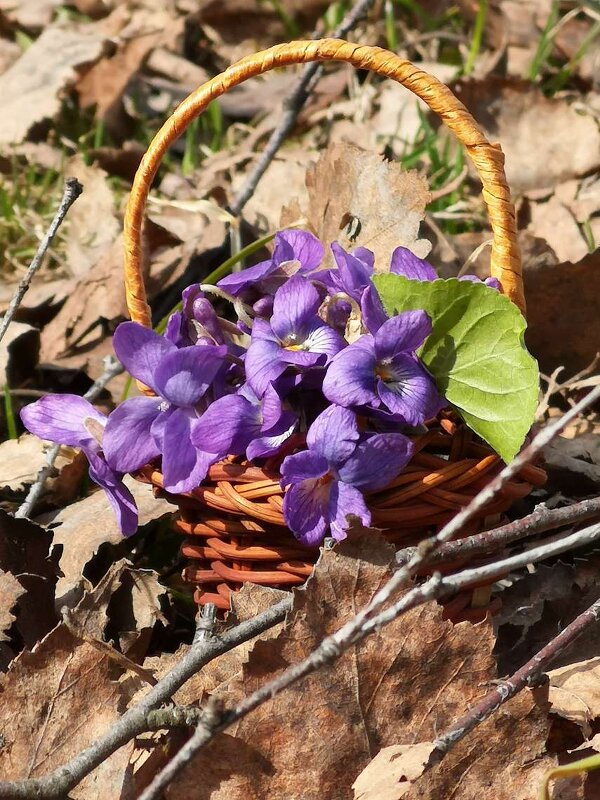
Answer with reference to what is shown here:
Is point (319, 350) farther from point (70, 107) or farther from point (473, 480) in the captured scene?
point (70, 107)

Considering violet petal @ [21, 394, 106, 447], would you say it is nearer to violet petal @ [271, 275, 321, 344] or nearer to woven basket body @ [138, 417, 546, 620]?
woven basket body @ [138, 417, 546, 620]

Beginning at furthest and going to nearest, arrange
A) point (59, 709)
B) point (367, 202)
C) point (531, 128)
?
1. point (531, 128)
2. point (367, 202)
3. point (59, 709)

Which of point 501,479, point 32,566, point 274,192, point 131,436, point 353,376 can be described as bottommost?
point 274,192

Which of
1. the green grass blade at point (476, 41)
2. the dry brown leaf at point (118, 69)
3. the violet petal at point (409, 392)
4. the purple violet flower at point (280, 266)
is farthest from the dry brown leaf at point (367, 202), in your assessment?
the dry brown leaf at point (118, 69)

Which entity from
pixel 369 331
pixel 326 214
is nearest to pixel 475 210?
pixel 326 214

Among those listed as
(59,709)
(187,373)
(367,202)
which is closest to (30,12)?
(367,202)

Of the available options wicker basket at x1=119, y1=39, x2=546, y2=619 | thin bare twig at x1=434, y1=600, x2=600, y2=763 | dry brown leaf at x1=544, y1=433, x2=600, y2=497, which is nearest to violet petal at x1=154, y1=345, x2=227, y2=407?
wicker basket at x1=119, y1=39, x2=546, y2=619

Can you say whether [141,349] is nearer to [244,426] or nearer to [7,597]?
[244,426]
